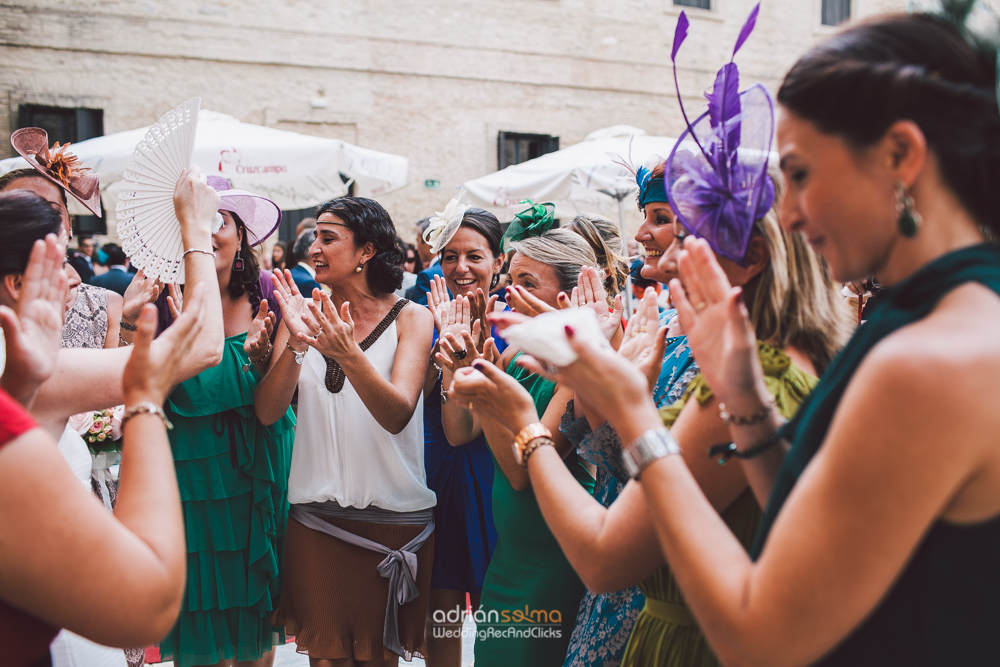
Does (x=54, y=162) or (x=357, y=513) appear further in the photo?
(x=54, y=162)

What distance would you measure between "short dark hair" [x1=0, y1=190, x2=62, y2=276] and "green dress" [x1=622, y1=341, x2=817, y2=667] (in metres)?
1.48

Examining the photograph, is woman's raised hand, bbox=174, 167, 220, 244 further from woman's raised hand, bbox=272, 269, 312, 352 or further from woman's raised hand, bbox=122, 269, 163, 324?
woman's raised hand, bbox=122, 269, 163, 324

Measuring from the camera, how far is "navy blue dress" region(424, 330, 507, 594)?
10.6 feet

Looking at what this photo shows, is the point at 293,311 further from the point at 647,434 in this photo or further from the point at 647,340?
the point at 647,434

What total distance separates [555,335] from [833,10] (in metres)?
17.1

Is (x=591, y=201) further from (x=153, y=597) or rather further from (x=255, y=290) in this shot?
(x=153, y=597)

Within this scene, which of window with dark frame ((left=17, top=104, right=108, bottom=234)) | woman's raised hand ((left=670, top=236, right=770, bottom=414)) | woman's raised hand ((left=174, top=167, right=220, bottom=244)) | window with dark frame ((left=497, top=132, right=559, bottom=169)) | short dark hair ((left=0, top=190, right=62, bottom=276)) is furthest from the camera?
window with dark frame ((left=497, top=132, right=559, bottom=169))

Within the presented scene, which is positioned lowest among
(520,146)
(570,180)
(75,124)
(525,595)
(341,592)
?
(341,592)

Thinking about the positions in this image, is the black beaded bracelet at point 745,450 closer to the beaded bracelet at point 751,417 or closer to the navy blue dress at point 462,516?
the beaded bracelet at point 751,417

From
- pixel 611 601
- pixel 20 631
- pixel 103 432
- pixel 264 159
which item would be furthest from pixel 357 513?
pixel 264 159

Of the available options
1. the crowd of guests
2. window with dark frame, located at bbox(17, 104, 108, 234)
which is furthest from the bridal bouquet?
window with dark frame, located at bbox(17, 104, 108, 234)

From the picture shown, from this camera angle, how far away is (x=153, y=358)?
1.43 m

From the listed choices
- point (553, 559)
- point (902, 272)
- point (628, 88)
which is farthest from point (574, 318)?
point (628, 88)

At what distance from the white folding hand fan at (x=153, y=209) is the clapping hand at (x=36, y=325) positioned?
3.30 feet
